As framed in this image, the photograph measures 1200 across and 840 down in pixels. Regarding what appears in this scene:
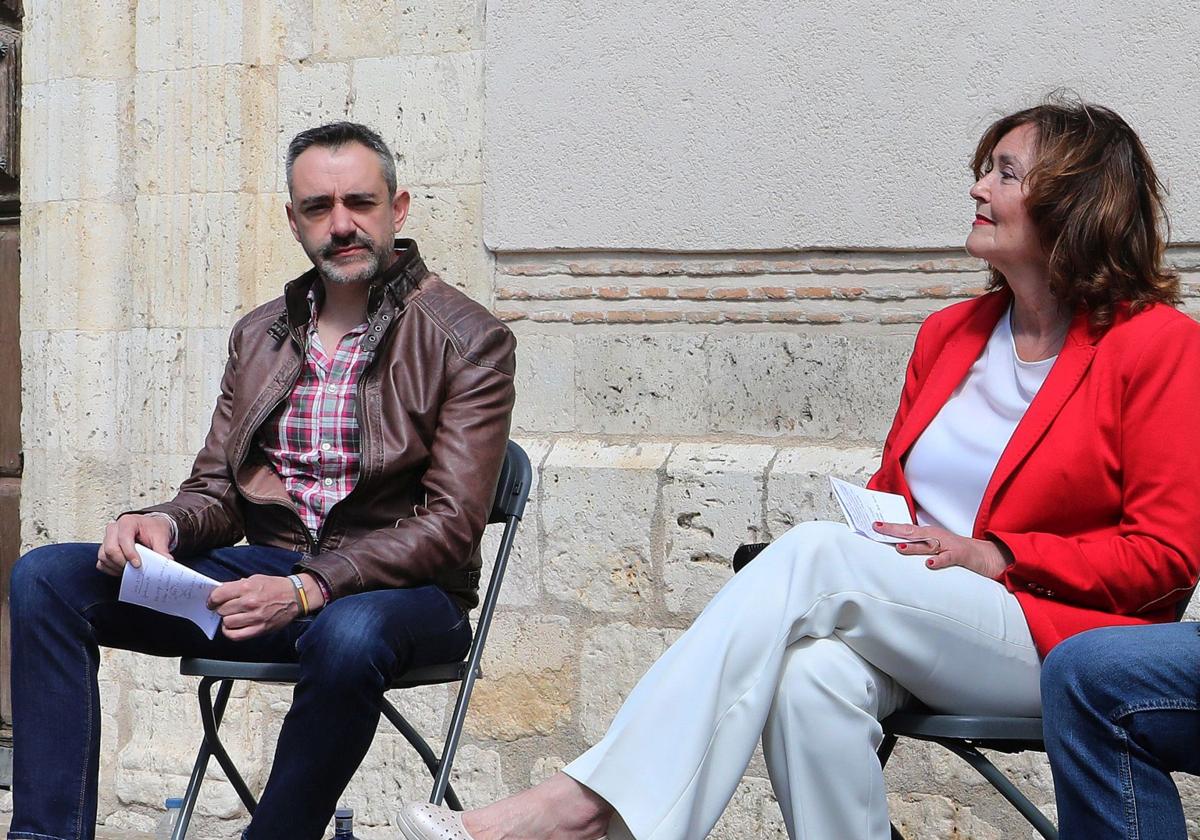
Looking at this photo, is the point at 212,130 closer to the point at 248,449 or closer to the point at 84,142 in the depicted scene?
the point at 84,142

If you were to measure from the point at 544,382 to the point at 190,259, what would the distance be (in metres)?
1.20

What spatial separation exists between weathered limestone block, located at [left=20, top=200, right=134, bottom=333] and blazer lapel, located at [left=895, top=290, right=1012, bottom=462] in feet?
9.28

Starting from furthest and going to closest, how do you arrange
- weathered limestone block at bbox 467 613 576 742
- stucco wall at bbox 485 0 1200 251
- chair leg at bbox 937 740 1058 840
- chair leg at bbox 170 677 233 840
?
1. weathered limestone block at bbox 467 613 576 742
2. stucco wall at bbox 485 0 1200 251
3. chair leg at bbox 170 677 233 840
4. chair leg at bbox 937 740 1058 840

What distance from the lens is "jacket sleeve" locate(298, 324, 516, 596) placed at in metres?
3.09

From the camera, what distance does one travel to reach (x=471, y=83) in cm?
462

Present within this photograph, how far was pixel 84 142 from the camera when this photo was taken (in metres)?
5.06

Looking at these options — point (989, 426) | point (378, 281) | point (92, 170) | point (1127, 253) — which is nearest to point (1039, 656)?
point (989, 426)

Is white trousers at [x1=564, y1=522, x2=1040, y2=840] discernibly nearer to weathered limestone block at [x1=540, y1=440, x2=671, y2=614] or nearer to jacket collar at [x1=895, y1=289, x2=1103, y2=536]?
jacket collar at [x1=895, y1=289, x2=1103, y2=536]

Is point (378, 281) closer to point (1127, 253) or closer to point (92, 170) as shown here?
point (1127, 253)

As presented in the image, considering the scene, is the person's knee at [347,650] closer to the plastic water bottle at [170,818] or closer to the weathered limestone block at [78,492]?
the plastic water bottle at [170,818]

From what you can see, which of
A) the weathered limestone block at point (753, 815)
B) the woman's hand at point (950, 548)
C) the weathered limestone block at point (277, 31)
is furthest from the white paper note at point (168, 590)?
the weathered limestone block at point (277, 31)

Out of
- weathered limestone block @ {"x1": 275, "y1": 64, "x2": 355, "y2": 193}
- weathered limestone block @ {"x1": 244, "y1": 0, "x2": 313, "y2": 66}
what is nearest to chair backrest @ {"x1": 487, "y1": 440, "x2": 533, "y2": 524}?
weathered limestone block @ {"x1": 275, "y1": 64, "x2": 355, "y2": 193}

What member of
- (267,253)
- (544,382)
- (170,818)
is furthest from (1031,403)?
(267,253)

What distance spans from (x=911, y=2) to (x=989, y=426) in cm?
157
